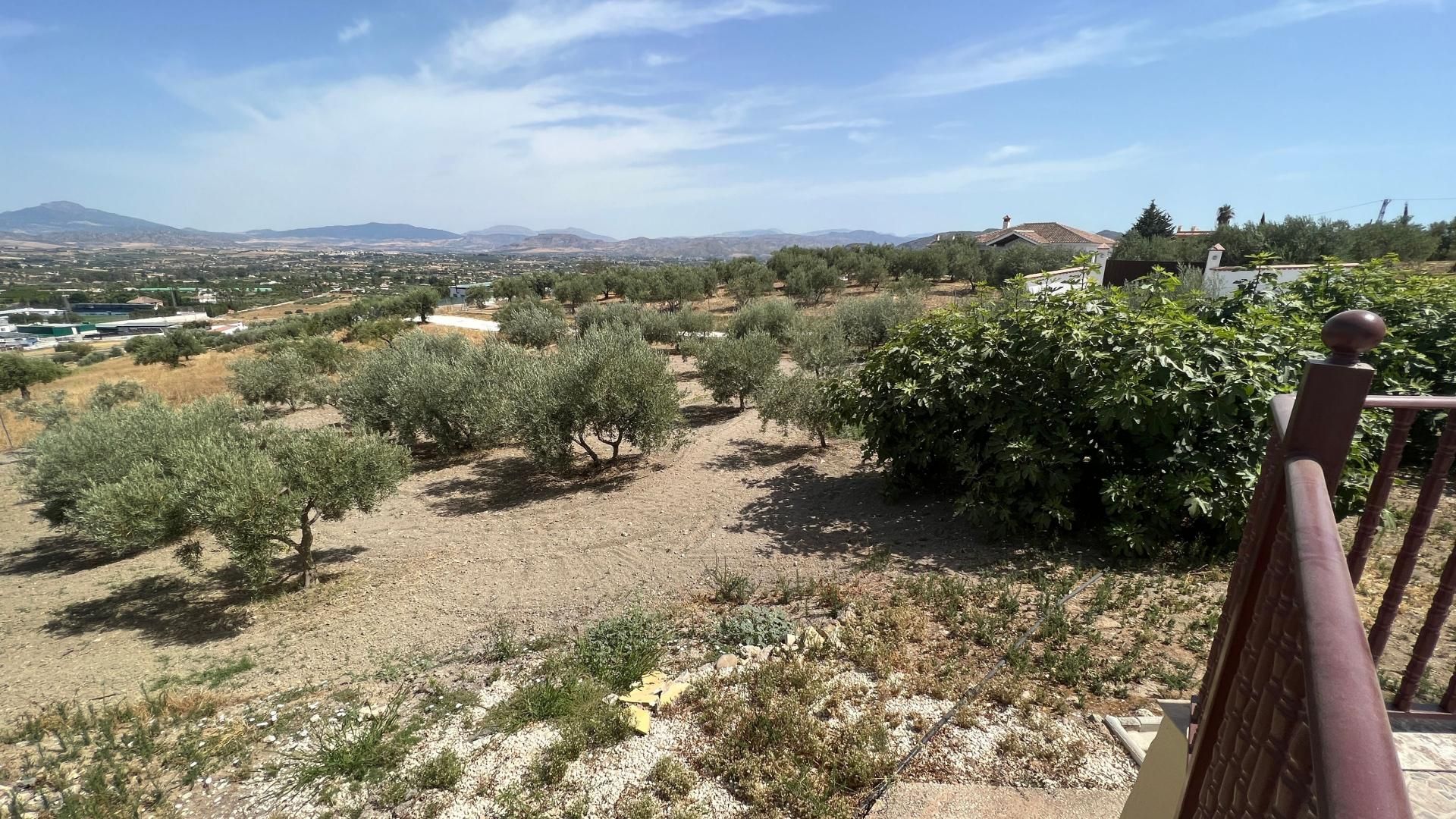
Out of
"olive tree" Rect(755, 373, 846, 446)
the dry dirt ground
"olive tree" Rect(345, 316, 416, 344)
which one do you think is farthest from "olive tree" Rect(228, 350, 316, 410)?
"olive tree" Rect(755, 373, 846, 446)

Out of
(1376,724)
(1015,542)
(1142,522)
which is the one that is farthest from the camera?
(1015,542)

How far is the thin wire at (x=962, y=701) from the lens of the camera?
3451mm

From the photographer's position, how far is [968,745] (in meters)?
3.73

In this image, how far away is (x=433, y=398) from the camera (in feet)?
47.4

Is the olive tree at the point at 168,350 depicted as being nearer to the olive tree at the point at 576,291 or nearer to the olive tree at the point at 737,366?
the olive tree at the point at 576,291

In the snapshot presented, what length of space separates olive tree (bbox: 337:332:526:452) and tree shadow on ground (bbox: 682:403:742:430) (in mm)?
4797

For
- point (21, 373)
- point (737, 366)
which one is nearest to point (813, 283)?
point (737, 366)

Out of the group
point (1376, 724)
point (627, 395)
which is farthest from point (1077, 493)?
point (627, 395)

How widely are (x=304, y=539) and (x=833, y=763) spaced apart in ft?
27.7

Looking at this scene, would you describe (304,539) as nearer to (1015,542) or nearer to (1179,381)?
(1015,542)

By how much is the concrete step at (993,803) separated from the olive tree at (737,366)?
1319cm

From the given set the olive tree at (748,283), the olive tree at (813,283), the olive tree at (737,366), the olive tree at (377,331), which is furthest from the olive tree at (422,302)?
the olive tree at (737,366)

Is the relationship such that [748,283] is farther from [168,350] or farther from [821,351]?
[168,350]

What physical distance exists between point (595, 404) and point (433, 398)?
5.13 m
